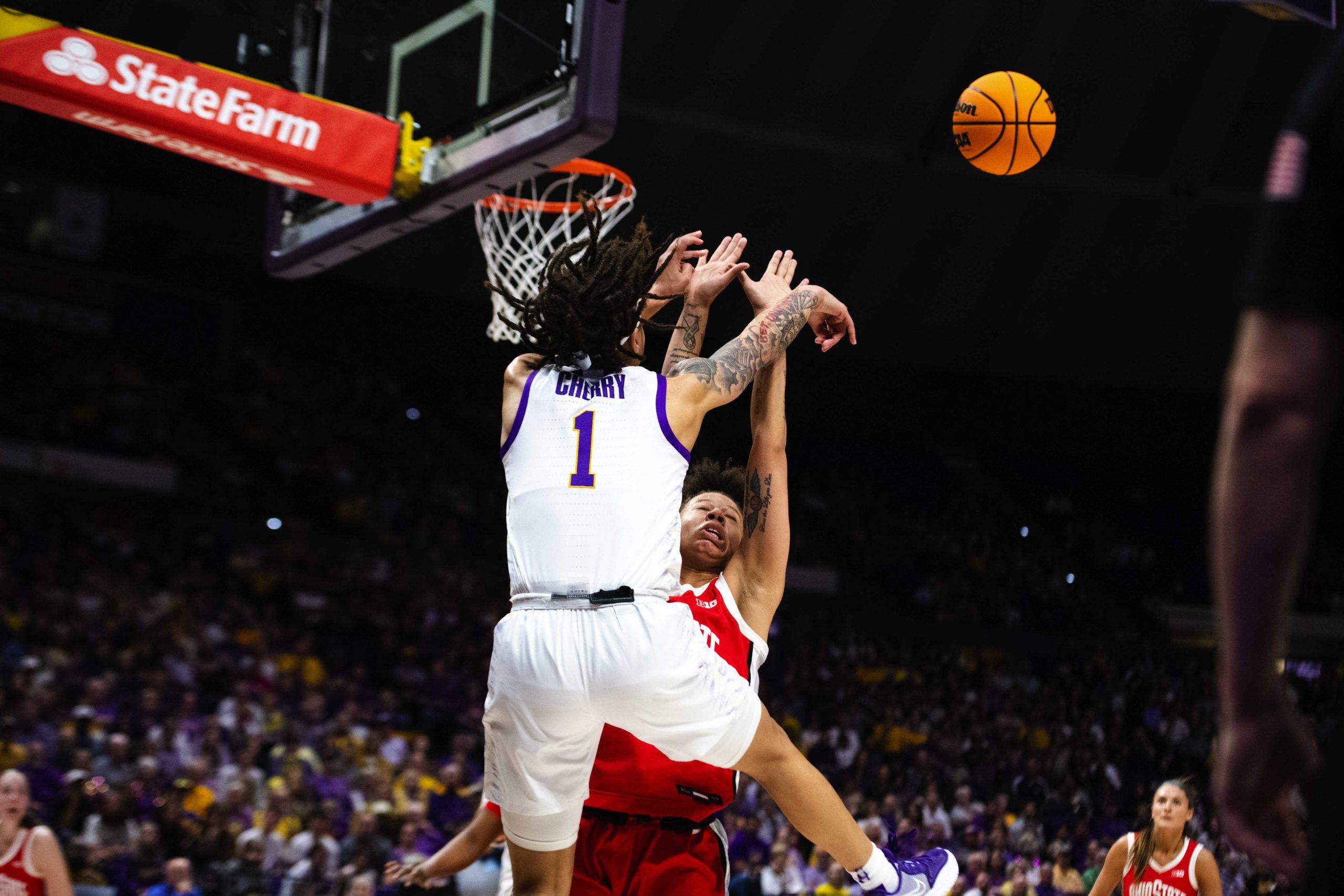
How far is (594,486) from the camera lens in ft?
9.84

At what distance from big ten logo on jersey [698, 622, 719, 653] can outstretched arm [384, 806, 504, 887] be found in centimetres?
103

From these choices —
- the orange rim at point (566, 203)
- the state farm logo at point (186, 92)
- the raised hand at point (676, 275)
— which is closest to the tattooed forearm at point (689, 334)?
the raised hand at point (676, 275)

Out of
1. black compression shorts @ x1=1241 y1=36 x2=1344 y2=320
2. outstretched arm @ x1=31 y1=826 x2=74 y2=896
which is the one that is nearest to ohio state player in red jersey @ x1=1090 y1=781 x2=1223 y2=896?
outstretched arm @ x1=31 y1=826 x2=74 y2=896

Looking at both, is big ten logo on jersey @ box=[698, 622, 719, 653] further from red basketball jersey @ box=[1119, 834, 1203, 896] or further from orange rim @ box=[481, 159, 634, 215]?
red basketball jersey @ box=[1119, 834, 1203, 896]

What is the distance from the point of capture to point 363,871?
7746mm

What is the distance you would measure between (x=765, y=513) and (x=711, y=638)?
0.52m

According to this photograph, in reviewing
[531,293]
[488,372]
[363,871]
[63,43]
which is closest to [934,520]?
[488,372]

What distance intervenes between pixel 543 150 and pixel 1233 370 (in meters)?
3.70

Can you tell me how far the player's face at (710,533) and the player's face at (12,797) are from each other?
329cm

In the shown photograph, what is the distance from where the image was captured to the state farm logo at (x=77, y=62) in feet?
15.2

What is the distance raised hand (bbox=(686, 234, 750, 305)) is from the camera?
3621 millimetres

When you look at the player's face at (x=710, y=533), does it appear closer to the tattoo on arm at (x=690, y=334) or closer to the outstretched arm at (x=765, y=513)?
the outstretched arm at (x=765, y=513)

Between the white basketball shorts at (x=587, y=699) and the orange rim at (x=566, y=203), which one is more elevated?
the orange rim at (x=566, y=203)

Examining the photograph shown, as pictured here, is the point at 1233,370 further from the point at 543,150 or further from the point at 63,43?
the point at 63,43
